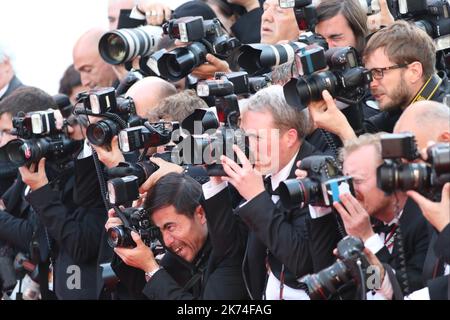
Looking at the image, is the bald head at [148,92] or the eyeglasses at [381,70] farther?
→ the bald head at [148,92]

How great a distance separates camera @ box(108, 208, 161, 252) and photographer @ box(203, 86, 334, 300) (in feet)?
1.23

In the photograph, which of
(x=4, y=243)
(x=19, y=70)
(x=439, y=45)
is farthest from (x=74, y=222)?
(x=19, y=70)

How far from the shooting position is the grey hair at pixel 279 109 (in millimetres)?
5027

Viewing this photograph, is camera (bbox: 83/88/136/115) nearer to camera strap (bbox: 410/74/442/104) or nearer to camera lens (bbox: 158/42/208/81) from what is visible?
camera lens (bbox: 158/42/208/81)

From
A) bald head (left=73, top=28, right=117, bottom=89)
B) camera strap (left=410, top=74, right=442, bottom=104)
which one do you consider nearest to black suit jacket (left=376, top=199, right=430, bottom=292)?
camera strap (left=410, top=74, right=442, bottom=104)

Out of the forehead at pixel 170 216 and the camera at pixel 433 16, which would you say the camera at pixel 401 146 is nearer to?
the forehead at pixel 170 216

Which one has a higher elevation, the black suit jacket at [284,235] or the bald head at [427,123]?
the bald head at [427,123]

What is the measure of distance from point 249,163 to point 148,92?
51.4 inches

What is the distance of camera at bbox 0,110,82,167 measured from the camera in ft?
19.8

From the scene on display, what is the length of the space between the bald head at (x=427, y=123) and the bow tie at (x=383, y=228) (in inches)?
12.3

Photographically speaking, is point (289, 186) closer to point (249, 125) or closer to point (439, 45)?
point (249, 125)

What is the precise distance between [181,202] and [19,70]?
154 inches

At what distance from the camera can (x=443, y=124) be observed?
4.49m

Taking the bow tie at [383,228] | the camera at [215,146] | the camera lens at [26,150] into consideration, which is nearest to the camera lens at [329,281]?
the bow tie at [383,228]
